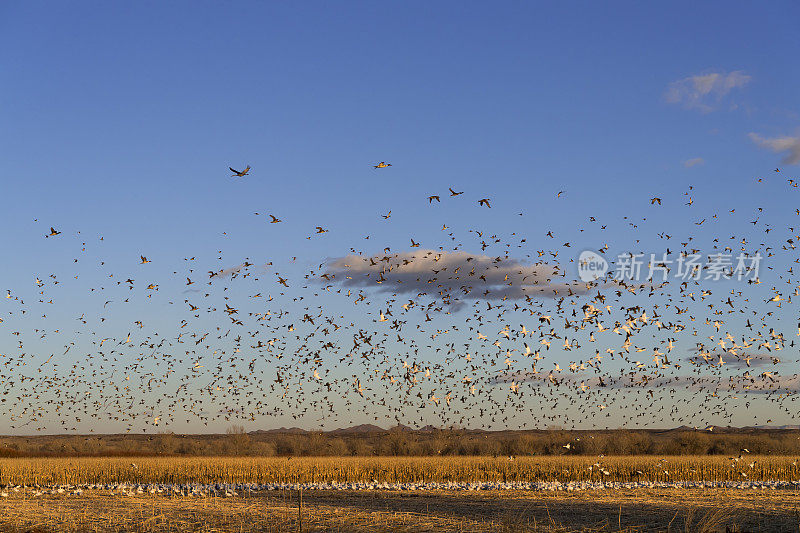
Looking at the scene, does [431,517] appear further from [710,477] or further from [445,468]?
[710,477]

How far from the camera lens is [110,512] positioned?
2269cm

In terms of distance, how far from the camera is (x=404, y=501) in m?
25.9

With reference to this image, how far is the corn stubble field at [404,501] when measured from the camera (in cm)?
1888

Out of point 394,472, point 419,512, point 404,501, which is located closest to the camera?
point 419,512

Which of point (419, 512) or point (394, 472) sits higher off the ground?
point (419, 512)

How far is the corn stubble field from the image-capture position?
1888cm

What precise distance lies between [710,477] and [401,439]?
3142 centimetres

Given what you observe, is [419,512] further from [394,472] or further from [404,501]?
[394,472]

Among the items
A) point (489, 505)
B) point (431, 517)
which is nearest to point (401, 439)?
point (489, 505)

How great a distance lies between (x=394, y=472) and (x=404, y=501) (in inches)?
537

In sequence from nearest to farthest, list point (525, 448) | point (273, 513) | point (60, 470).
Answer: point (273, 513)
point (60, 470)
point (525, 448)

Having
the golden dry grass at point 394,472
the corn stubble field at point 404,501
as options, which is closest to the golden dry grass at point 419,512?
the corn stubble field at point 404,501

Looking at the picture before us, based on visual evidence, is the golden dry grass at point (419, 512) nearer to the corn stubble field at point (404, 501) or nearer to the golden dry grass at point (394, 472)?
the corn stubble field at point (404, 501)

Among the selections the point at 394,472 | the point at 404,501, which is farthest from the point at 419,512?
the point at 394,472
